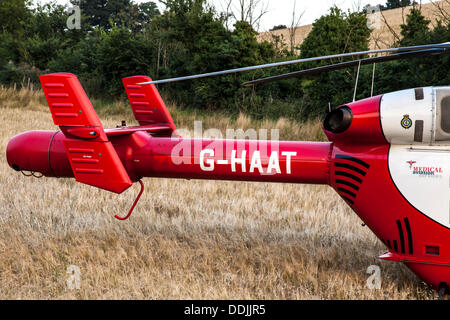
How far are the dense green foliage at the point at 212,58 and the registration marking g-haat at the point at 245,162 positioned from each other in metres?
10.0

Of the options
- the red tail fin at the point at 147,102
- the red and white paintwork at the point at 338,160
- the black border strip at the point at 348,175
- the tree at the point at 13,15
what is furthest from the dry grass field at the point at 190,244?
the tree at the point at 13,15

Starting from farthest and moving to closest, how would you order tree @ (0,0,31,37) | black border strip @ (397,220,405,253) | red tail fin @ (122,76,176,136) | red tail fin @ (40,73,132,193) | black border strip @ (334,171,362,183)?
tree @ (0,0,31,37) < red tail fin @ (122,76,176,136) < red tail fin @ (40,73,132,193) < black border strip @ (334,171,362,183) < black border strip @ (397,220,405,253)

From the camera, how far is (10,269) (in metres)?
3.95

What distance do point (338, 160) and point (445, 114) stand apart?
2.88ft

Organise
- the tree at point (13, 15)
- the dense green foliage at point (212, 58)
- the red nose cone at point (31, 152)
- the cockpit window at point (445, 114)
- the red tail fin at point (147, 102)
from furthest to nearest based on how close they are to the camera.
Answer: the tree at point (13, 15)
the dense green foliage at point (212, 58)
the red tail fin at point (147, 102)
the red nose cone at point (31, 152)
the cockpit window at point (445, 114)

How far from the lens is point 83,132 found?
3.60 metres

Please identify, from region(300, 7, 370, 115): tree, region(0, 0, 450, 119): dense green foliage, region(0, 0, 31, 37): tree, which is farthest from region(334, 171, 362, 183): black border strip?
region(0, 0, 31, 37): tree

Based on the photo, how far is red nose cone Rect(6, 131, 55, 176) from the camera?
4.07 metres

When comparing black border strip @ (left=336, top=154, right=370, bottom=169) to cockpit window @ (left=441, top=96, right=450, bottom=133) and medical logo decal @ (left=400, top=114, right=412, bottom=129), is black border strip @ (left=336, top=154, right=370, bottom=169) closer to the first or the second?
medical logo decal @ (left=400, top=114, right=412, bottom=129)

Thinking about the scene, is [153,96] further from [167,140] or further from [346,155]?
[346,155]

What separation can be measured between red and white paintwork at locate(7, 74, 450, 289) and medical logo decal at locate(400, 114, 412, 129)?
1.0 inches

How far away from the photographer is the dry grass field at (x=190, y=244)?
3.68 meters

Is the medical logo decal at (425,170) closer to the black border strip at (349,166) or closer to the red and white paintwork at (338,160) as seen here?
the red and white paintwork at (338,160)

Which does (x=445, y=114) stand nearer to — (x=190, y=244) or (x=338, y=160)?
(x=338, y=160)
